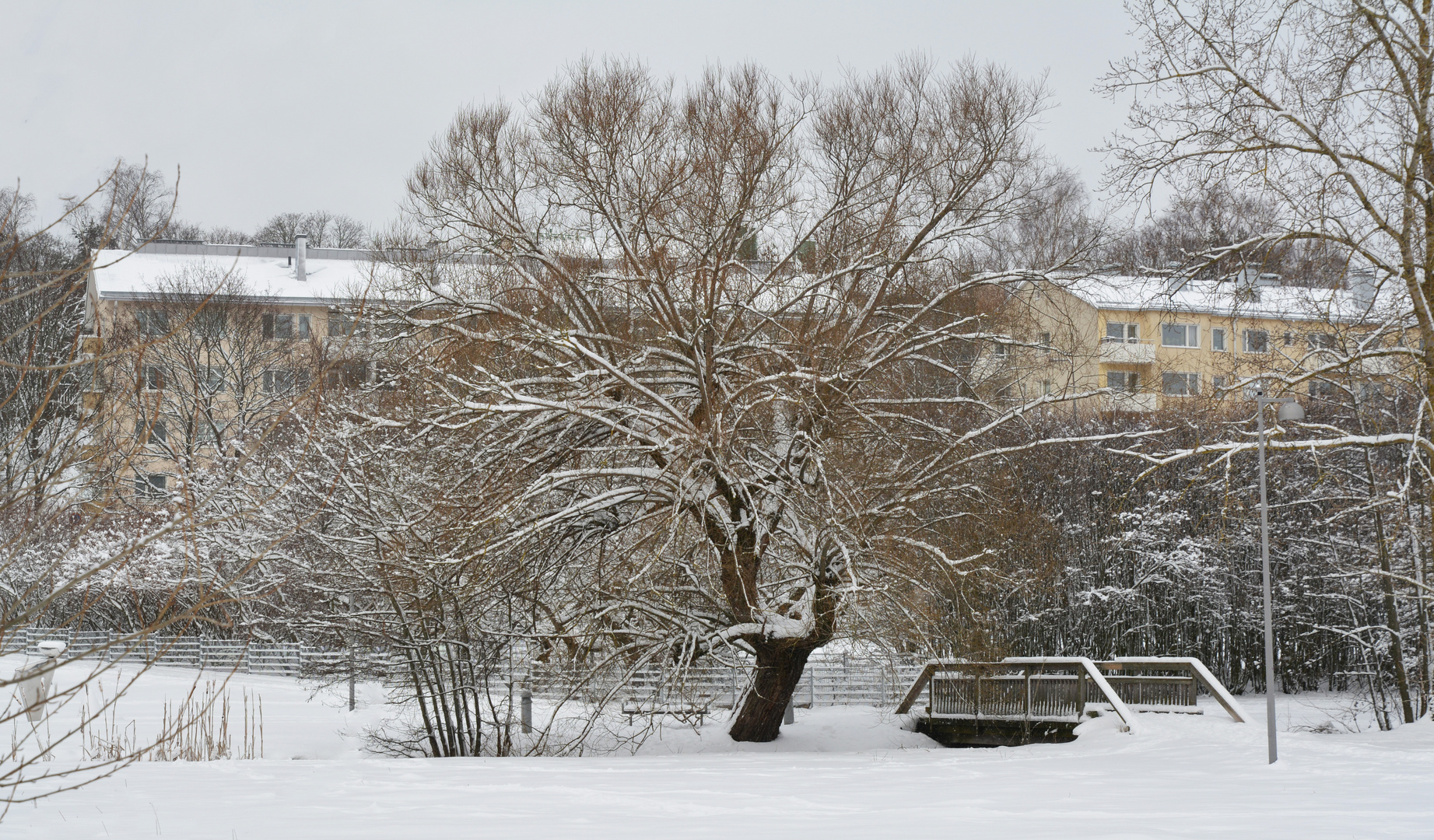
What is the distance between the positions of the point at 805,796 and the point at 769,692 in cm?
759

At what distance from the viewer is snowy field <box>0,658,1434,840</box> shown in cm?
683

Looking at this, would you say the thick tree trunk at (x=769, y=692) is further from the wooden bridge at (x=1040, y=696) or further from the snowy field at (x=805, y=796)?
the wooden bridge at (x=1040, y=696)

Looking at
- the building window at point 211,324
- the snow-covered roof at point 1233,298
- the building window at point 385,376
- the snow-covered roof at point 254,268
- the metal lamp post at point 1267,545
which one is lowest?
the metal lamp post at point 1267,545

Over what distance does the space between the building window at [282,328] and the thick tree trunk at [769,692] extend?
25.8 metres

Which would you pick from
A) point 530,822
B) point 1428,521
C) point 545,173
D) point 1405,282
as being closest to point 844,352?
point 545,173

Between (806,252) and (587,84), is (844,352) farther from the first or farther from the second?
(587,84)

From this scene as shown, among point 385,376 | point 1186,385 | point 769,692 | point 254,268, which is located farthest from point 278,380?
point 1186,385

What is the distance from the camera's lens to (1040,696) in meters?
17.9

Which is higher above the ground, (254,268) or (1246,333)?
(254,268)

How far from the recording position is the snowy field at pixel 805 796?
683 centimetres

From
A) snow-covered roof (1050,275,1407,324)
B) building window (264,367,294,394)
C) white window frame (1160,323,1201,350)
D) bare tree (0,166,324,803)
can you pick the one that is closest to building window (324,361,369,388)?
bare tree (0,166,324,803)

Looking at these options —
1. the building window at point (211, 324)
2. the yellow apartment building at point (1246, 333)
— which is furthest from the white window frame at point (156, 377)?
the building window at point (211, 324)

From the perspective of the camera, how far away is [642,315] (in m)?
16.1

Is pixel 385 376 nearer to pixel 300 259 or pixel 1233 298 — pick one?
pixel 1233 298
